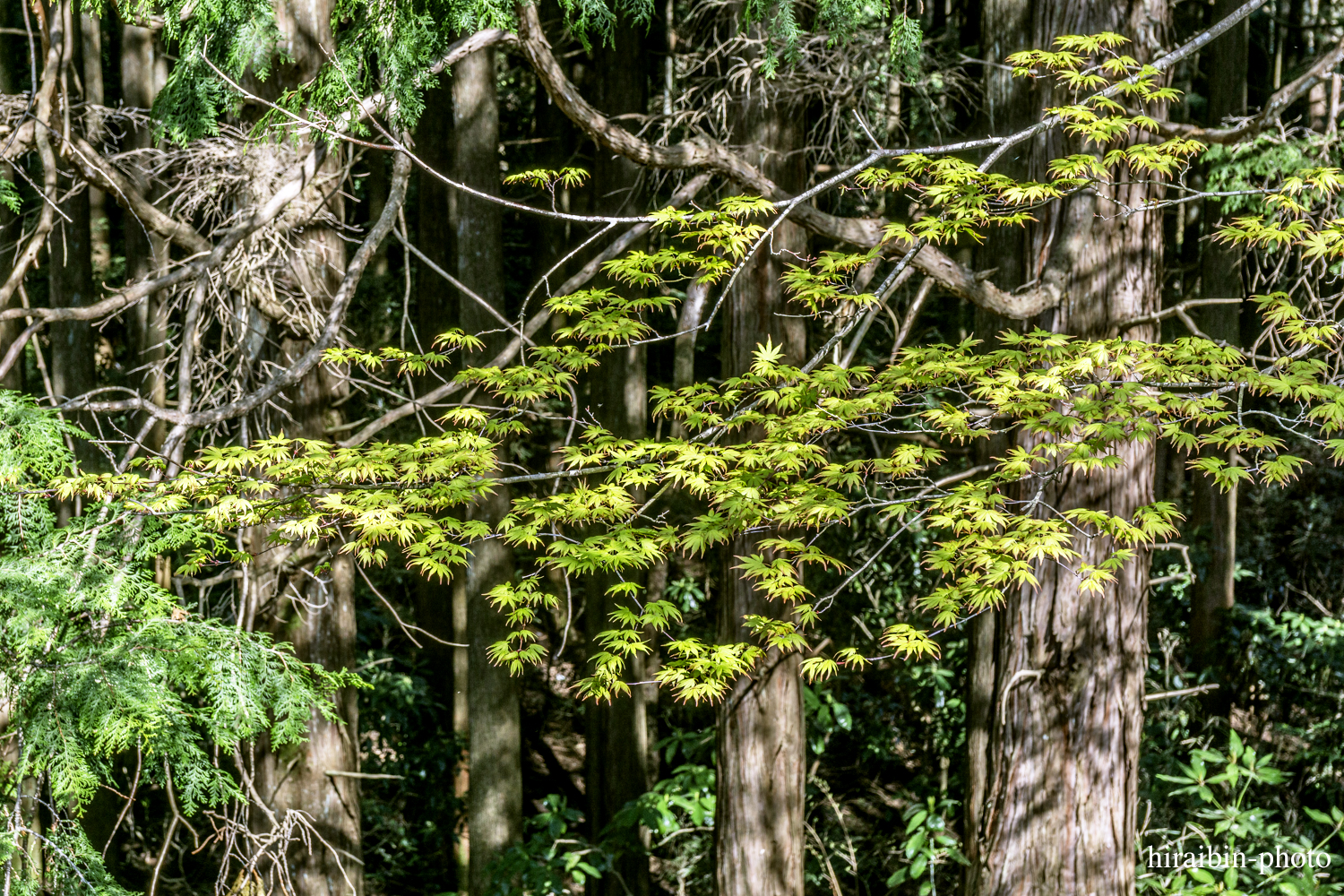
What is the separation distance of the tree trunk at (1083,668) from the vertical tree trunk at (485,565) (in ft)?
13.9

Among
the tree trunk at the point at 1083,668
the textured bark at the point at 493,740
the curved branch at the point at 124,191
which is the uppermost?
the curved branch at the point at 124,191

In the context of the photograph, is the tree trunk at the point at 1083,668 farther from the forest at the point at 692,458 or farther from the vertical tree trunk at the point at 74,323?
the vertical tree trunk at the point at 74,323

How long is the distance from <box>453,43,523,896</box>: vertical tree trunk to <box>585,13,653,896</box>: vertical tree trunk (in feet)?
3.12

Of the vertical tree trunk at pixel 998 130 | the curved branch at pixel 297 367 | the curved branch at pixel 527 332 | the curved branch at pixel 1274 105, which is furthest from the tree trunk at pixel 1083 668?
the curved branch at pixel 297 367

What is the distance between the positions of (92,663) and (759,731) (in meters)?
3.85

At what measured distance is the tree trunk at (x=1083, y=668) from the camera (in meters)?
5.36

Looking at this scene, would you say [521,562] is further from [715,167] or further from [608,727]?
[715,167]

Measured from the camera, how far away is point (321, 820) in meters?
6.83

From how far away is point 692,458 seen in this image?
4.44 meters

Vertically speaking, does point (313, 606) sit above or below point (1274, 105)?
below

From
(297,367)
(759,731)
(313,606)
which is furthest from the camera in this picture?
(759,731)

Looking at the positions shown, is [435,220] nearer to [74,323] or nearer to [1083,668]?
[74,323]

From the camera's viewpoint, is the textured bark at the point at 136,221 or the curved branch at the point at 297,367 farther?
the textured bark at the point at 136,221

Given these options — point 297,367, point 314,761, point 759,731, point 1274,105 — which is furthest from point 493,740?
point 1274,105
